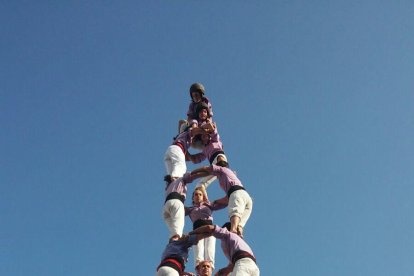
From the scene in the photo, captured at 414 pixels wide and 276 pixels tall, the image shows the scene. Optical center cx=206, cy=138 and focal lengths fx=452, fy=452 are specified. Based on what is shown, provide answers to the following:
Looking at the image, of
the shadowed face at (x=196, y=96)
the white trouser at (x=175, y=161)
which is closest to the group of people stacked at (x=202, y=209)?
the white trouser at (x=175, y=161)

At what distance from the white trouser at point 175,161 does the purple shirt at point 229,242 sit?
2394mm

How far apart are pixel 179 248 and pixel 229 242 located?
76cm

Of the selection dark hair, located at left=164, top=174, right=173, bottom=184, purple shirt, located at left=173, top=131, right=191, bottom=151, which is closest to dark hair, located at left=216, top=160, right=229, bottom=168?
dark hair, located at left=164, top=174, right=173, bottom=184

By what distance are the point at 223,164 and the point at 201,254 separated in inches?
78.9

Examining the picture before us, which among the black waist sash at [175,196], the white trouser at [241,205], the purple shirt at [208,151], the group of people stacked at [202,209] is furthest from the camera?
the purple shirt at [208,151]

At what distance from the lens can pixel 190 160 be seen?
10.9 meters

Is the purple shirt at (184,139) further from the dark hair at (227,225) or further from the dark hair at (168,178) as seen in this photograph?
the dark hair at (227,225)

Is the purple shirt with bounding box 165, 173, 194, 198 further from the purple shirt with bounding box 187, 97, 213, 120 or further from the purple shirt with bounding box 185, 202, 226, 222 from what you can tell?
the purple shirt with bounding box 187, 97, 213, 120

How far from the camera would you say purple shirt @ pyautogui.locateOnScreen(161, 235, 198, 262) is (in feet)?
21.8

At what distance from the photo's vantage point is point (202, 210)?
7984 millimetres

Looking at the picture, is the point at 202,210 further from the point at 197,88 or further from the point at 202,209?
the point at 197,88

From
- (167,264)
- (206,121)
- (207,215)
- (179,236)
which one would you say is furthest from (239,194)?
(206,121)

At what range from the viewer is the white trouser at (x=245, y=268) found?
6086mm

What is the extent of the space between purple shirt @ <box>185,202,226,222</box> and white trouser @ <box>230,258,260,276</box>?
173 centimetres
